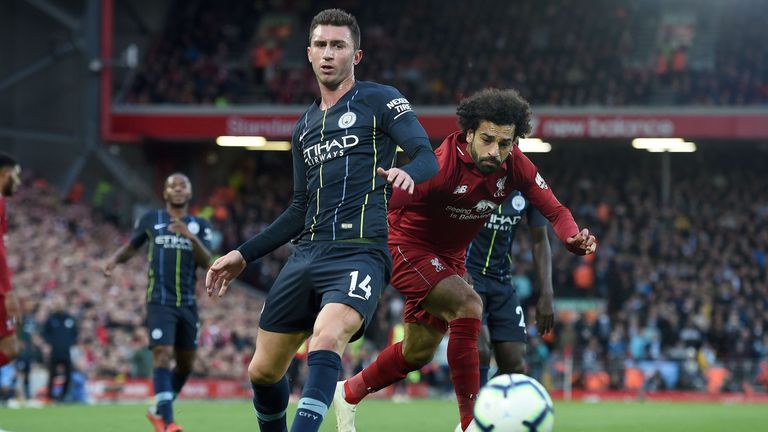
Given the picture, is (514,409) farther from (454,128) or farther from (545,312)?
(454,128)

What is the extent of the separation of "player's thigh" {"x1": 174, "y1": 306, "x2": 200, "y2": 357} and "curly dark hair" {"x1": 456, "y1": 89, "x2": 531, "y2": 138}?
4806mm

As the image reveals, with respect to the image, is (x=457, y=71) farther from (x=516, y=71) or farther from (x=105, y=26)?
(x=105, y=26)

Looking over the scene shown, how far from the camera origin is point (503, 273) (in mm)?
10250

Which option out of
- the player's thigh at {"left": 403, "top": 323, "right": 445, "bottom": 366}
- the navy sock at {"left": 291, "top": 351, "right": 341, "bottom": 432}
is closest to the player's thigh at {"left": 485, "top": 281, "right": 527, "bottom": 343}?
the player's thigh at {"left": 403, "top": 323, "right": 445, "bottom": 366}

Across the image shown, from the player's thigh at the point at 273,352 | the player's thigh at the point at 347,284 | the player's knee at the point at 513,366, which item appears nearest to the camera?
the player's thigh at the point at 347,284

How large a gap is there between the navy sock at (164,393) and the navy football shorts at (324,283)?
437 cm

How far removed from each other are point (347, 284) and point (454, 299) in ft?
5.94

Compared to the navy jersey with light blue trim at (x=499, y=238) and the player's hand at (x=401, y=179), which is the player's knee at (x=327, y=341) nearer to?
the player's hand at (x=401, y=179)

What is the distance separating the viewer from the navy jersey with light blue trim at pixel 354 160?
22.1 ft

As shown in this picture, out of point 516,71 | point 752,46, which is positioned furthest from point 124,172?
point 752,46

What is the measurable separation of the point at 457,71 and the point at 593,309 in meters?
8.32

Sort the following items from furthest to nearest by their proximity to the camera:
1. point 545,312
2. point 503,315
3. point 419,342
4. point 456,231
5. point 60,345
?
point 60,345
point 503,315
point 545,312
point 419,342
point 456,231

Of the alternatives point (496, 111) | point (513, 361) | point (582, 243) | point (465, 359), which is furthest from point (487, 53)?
point (582, 243)

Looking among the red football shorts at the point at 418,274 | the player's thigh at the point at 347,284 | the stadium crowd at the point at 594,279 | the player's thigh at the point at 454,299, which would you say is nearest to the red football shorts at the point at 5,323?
the red football shorts at the point at 418,274
